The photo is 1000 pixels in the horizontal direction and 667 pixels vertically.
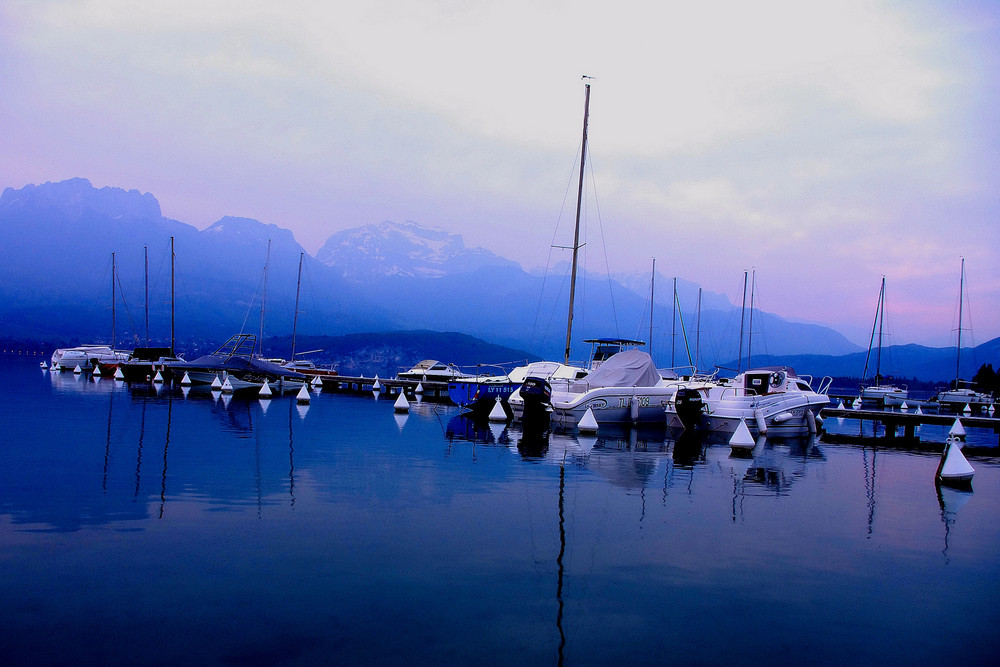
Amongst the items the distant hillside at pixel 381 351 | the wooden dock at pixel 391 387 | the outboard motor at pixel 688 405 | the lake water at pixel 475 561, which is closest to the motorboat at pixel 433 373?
the wooden dock at pixel 391 387

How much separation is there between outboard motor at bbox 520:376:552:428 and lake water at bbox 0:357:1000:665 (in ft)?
41.3

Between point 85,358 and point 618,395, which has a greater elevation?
point 618,395

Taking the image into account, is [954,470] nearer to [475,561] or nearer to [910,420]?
[475,561]

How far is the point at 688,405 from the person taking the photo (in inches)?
1246

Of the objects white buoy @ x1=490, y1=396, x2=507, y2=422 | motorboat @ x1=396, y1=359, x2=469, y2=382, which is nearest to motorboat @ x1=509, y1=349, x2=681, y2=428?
white buoy @ x1=490, y1=396, x2=507, y2=422

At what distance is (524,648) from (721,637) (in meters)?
2.33

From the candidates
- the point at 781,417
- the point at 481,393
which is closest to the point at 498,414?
the point at 481,393

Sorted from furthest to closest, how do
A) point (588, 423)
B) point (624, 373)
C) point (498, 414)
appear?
point (498, 414)
point (624, 373)
point (588, 423)

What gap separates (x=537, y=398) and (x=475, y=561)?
76.1ft

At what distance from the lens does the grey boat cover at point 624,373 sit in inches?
1299

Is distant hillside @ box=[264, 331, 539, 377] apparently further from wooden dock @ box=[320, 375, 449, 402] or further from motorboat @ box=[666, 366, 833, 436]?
motorboat @ box=[666, 366, 833, 436]

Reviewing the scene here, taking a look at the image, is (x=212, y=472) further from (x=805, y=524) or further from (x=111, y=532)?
(x=805, y=524)

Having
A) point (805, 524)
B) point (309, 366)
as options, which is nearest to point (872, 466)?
point (805, 524)

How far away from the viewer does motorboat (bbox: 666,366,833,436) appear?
31.7 m
